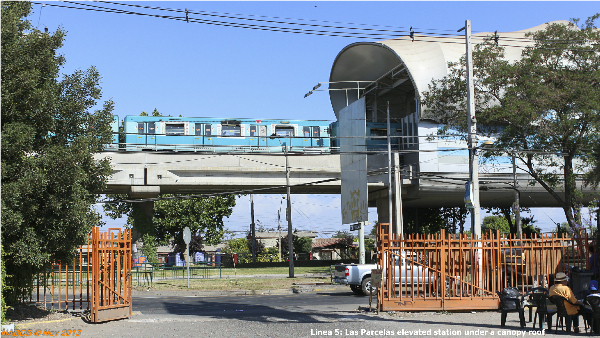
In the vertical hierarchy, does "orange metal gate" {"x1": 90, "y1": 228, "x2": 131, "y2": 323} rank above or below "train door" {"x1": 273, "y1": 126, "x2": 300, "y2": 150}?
below

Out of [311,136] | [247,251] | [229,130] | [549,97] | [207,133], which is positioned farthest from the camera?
[247,251]

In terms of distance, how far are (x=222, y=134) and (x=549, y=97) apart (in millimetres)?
23793

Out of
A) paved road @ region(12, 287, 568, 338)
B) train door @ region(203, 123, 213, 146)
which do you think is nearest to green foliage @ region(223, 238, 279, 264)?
train door @ region(203, 123, 213, 146)

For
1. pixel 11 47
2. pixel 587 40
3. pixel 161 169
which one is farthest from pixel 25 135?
pixel 161 169

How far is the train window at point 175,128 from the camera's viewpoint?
4059 centimetres

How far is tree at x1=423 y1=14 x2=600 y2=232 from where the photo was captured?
24.8m

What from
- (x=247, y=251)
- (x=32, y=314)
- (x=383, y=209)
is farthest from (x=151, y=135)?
(x=247, y=251)

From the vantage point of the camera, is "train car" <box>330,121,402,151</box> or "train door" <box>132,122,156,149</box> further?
"train car" <box>330,121,402,151</box>

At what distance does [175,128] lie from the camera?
1609 inches

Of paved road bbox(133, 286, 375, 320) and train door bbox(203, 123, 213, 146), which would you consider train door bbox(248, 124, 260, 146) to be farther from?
paved road bbox(133, 286, 375, 320)

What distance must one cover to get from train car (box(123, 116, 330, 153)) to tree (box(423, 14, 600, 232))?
1453 centimetres

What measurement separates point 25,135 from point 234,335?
606 centimetres

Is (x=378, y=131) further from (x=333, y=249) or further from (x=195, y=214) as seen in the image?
(x=333, y=249)

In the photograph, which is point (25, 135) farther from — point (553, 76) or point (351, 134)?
point (553, 76)
